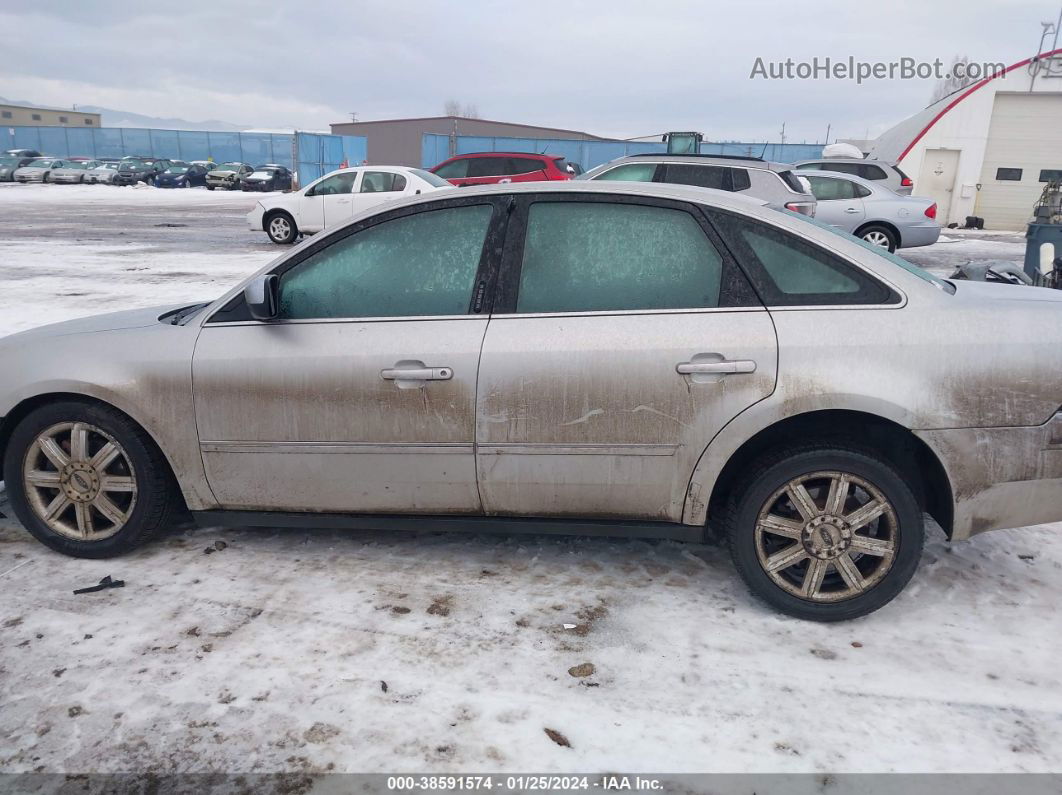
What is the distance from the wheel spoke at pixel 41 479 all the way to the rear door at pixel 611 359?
1977mm

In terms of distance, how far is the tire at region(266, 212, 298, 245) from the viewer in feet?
54.3

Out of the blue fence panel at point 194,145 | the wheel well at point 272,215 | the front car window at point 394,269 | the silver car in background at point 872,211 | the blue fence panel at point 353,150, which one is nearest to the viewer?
the front car window at point 394,269

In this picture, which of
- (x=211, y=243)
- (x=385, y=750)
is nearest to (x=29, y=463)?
(x=385, y=750)

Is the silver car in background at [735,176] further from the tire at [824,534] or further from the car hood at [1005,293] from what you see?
the tire at [824,534]

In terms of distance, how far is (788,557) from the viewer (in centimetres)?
303

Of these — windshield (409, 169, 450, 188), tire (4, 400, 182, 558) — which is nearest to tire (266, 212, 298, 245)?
windshield (409, 169, 450, 188)

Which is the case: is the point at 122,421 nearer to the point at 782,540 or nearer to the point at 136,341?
the point at 136,341

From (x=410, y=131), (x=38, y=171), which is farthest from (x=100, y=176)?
(x=410, y=131)

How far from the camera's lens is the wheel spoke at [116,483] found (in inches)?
136

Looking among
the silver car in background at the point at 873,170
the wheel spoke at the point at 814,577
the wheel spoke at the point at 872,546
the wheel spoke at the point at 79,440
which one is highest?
the silver car in background at the point at 873,170

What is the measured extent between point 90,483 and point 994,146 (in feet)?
98.4

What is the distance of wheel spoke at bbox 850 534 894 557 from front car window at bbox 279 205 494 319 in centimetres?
184

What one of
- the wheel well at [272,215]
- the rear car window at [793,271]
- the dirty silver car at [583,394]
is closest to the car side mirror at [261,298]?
the dirty silver car at [583,394]

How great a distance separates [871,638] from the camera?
2982 mm
